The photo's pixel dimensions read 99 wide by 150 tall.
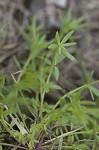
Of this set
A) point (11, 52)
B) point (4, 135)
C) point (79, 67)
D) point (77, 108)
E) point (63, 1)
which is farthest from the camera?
point (63, 1)

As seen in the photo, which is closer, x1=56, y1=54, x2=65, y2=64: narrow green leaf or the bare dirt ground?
x1=56, y1=54, x2=65, y2=64: narrow green leaf

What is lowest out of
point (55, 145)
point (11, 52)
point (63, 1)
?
point (55, 145)

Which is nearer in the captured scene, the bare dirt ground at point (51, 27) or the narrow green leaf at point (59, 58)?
the narrow green leaf at point (59, 58)

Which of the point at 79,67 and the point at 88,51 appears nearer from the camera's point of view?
the point at 79,67

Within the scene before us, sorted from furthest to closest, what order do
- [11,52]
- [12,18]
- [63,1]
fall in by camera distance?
[63,1], [12,18], [11,52]

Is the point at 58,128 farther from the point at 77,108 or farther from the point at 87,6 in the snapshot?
the point at 87,6

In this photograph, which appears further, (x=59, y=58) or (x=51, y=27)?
(x=51, y=27)

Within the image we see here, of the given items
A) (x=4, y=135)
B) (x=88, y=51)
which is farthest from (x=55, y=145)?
(x=88, y=51)

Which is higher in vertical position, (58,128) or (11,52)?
(11,52)
